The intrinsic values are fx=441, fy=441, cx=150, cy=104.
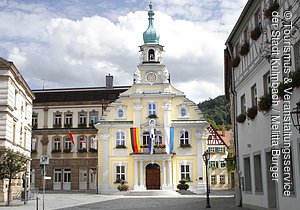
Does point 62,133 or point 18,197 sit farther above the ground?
point 62,133

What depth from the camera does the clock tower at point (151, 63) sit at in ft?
171

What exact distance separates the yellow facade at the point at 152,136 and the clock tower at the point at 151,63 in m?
0.12

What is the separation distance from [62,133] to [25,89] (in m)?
19.2

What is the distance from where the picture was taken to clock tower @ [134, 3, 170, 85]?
5212 centimetres

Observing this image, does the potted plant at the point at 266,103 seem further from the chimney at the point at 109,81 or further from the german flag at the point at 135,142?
the chimney at the point at 109,81

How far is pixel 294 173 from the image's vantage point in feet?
51.4

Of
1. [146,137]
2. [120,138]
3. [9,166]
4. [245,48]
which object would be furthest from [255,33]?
[120,138]

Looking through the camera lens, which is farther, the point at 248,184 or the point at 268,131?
the point at 248,184

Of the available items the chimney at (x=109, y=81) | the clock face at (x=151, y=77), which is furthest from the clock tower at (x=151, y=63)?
the chimney at (x=109, y=81)

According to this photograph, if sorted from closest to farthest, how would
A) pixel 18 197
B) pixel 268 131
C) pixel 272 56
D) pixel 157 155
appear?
pixel 272 56
pixel 268 131
pixel 18 197
pixel 157 155

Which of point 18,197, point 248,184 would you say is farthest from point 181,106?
point 248,184

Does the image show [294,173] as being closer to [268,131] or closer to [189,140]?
[268,131]

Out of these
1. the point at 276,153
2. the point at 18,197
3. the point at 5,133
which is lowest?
the point at 18,197

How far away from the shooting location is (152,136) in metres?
49.4
